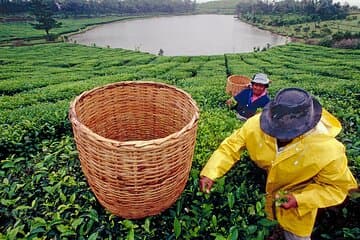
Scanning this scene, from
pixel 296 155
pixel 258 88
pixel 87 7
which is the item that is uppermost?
pixel 296 155

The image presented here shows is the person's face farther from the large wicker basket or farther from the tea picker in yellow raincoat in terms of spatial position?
the large wicker basket

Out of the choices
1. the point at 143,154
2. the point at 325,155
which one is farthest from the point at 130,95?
the point at 325,155

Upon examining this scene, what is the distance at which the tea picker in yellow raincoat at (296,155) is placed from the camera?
2.06 metres

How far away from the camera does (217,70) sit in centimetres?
1941

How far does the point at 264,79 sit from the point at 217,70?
14496mm

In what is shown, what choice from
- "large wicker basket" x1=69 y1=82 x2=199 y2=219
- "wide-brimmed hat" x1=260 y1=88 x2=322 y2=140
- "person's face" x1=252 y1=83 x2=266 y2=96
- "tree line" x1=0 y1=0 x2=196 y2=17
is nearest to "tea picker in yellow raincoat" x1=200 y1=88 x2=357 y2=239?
"wide-brimmed hat" x1=260 y1=88 x2=322 y2=140

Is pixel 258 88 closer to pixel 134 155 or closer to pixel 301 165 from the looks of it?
pixel 301 165

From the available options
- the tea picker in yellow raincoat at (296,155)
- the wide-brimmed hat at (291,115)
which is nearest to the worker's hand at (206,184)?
the tea picker in yellow raincoat at (296,155)

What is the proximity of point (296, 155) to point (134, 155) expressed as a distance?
4.29 ft

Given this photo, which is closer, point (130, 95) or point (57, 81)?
Result: point (130, 95)

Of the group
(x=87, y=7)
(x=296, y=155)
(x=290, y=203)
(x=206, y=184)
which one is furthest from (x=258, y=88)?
(x=87, y=7)

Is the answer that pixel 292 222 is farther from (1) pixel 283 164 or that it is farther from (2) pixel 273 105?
(2) pixel 273 105

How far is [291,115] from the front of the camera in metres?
2.03

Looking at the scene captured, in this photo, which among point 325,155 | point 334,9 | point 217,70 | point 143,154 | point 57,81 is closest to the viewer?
point 143,154
